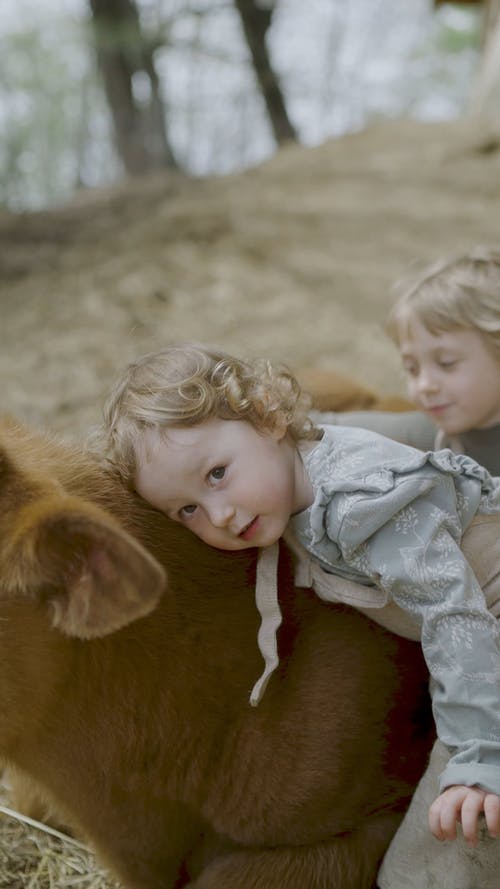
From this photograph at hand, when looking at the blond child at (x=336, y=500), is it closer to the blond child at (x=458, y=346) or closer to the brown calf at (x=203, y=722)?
the brown calf at (x=203, y=722)

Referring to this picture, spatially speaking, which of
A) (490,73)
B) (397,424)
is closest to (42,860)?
(397,424)

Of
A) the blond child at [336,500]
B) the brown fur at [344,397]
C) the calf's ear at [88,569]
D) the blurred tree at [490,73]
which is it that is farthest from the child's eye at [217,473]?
the blurred tree at [490,73]

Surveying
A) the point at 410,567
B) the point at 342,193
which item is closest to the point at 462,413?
the point at 410,567

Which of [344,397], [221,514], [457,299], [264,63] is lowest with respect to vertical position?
[264,63]

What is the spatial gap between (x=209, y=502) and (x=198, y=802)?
23.7 inches

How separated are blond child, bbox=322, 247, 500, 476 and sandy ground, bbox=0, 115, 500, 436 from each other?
1963 millimetres

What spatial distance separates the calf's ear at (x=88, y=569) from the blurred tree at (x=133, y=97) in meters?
9.28

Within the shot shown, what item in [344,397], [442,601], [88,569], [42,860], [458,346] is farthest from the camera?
[344,397]

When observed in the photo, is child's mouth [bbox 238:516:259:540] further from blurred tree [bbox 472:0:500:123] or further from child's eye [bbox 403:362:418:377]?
blurred tree [bbox 472:0:500:123]

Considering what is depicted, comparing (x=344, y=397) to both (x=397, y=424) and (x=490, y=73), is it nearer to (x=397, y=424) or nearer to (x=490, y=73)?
(x=397, y=424)

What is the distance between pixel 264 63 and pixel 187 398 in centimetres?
1197

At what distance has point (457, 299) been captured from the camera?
2.64 meters

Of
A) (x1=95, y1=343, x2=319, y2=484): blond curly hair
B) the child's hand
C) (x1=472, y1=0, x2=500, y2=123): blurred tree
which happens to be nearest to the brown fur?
(x1=95, y1=343, x2=319, y2=484): blond curly hair

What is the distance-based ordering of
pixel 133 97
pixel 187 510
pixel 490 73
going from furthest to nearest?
pixel 133 97 < pixel 490 73 < pixel 187 510
